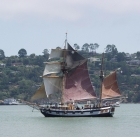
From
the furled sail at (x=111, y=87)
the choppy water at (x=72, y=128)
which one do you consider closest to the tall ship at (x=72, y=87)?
the furled sail at (x=111, y=87)

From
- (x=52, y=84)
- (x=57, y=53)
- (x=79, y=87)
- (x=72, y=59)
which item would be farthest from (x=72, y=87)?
(x=57, y=53)

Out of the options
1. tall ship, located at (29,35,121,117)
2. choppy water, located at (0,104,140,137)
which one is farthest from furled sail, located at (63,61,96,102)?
choppy water, located at (0,104,140,137)

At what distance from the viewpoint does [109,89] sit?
9562cm

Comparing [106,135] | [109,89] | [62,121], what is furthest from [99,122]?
[106,135]

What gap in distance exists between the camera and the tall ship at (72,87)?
95.2 metres

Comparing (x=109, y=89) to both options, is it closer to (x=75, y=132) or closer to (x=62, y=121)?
(x=62, y=121)

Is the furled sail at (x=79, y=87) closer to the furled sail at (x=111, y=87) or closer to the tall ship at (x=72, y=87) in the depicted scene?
the tall ship at (x=72, y=87)

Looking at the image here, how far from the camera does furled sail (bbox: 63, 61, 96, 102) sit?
96.5m

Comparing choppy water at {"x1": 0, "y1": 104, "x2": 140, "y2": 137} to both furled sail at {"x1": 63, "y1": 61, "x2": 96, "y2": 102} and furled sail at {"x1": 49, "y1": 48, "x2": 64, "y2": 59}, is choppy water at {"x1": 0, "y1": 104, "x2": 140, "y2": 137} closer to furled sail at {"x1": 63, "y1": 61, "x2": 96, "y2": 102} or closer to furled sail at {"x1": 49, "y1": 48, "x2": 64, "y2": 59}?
furled sail at {"x1": 63, "y1": 61, "x2": 96, "y2": 102}

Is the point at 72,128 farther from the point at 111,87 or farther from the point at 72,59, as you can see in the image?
the point at 72,59

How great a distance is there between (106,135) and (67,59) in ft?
101

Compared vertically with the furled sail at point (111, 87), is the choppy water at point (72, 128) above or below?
below

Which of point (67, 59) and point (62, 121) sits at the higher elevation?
point (67, 59)

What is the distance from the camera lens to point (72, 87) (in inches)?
3819
